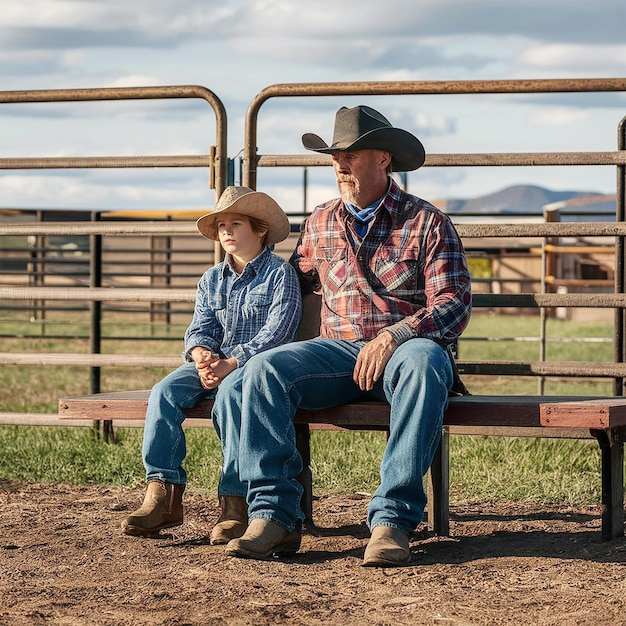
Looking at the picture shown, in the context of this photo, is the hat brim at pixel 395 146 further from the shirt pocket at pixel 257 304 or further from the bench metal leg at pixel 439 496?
the bench metal leg at pixel 439 496

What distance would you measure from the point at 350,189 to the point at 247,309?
599 millimetres

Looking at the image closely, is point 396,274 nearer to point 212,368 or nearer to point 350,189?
point 350,189

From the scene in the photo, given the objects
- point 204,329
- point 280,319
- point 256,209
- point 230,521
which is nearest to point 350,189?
point 256,209

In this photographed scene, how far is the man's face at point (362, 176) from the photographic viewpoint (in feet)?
14.0

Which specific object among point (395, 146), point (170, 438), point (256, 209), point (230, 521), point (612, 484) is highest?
point (395, 146)

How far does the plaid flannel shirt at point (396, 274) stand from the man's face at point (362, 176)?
5 cm

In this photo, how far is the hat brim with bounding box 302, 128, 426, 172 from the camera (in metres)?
4.24

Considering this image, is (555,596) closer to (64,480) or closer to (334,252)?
(334,252)

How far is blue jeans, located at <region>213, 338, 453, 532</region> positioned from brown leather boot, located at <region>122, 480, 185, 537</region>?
12.0 inches

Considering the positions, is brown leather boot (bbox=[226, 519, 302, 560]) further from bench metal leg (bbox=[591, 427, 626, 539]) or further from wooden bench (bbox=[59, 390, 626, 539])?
bench metal leg (bbox=[591, 427, 626, 539])


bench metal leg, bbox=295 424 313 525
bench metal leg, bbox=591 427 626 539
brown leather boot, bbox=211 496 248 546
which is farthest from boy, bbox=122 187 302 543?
bench metal leg, bbox=591 427 626 539

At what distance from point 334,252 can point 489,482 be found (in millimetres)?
1583

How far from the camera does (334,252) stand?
429 centimetres

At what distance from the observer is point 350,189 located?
430cm
